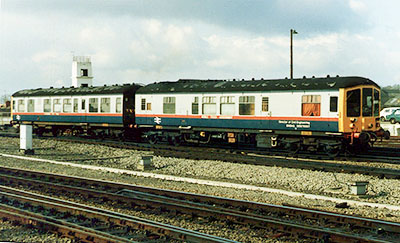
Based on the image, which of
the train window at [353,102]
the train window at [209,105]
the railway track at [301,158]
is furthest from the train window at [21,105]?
the train window at [353,102]

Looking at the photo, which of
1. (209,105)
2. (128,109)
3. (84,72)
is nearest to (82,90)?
(128,109)

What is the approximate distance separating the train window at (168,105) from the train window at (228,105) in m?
3.20

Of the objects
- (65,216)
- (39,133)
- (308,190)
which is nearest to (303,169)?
(308,190)

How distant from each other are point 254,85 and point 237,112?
5.02 ft

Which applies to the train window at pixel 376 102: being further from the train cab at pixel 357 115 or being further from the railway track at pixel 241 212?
the railway track at pixel 241 212

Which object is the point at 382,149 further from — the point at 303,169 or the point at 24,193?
the point at 24,193

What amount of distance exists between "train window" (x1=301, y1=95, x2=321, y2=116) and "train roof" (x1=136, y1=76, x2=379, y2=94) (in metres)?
0.41

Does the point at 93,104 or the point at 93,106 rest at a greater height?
the point at 93,104

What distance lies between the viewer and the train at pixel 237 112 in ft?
61.8

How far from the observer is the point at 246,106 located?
21.5 meters

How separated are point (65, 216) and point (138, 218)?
169cm

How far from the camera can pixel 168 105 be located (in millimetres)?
24547

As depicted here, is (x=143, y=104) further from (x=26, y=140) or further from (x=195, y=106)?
(x=26, y=140)

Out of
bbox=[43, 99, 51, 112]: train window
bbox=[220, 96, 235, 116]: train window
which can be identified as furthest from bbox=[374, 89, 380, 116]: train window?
bbox=[43, 99, 51, 112]: train window
